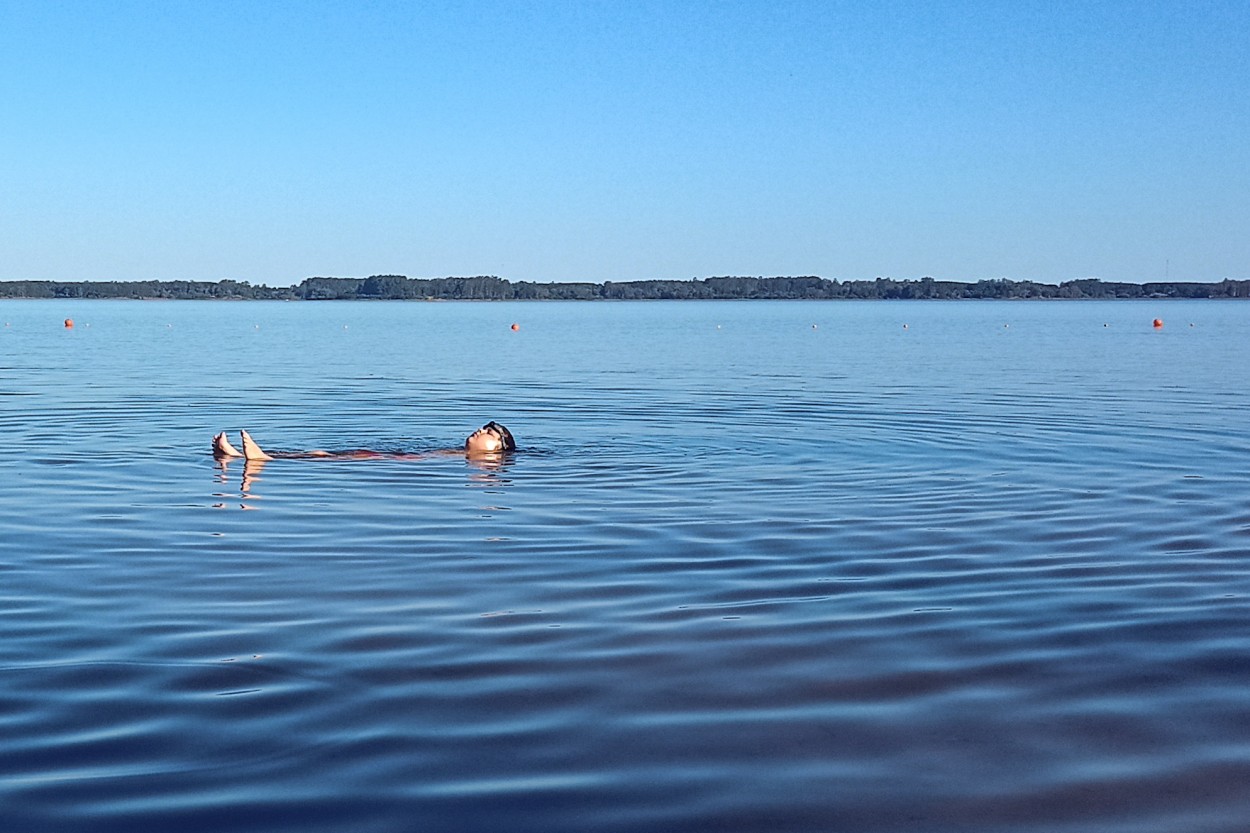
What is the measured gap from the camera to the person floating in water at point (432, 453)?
17.7 m

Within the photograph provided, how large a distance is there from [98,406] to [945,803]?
24363 millimetres

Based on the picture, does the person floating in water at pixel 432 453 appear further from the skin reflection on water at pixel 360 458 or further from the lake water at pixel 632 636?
the lake water at pixel 632 636

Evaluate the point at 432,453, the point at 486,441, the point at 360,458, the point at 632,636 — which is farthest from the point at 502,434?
the point at 632,636

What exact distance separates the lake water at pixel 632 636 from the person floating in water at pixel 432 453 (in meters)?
0.34

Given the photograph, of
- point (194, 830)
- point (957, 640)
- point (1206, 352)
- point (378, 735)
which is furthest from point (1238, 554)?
point (1206, 352)

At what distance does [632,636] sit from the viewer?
28.0 ft

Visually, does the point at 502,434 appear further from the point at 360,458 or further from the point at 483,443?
the point at 360,458

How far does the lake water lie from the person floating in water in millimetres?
341

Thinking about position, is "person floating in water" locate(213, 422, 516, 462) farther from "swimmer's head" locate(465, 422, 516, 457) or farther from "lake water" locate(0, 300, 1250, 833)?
"lake water" locate(0, 300, 1250, 833)

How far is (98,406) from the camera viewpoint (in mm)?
26891

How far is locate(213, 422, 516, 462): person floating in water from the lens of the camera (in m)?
17.7

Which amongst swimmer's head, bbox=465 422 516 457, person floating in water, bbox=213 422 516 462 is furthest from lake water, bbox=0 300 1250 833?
swimmer's head, bbox=465 422 516 457

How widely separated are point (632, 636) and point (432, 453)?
35.5ft

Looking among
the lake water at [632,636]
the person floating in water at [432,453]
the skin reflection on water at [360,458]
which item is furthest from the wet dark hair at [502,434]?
the lake water at [632,636]
